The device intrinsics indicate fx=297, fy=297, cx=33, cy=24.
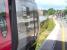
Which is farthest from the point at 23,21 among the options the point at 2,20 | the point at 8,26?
the point at 2,20

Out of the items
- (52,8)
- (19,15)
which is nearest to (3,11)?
(19,15)

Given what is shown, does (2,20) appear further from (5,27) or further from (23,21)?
(23,21)

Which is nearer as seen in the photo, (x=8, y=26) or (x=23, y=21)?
(x=8, y=26)

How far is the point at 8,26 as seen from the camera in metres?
4.66

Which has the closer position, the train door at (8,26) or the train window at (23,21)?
the train door at (8,26)

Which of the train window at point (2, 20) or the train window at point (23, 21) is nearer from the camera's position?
the train window at point (2, 20)

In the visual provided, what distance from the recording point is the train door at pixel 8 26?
4.42m

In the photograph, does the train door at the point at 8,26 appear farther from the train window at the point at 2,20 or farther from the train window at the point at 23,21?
the train window at the point at 23,21

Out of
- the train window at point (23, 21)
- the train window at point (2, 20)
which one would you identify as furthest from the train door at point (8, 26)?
the train window at point (23, 21)

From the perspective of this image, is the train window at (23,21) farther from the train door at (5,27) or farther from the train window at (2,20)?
the train window at (2,20)

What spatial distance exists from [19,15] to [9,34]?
106cm

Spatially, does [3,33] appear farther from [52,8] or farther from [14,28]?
[52,8]

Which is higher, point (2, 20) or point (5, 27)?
point (2, 20)

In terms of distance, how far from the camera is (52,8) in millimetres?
20766
